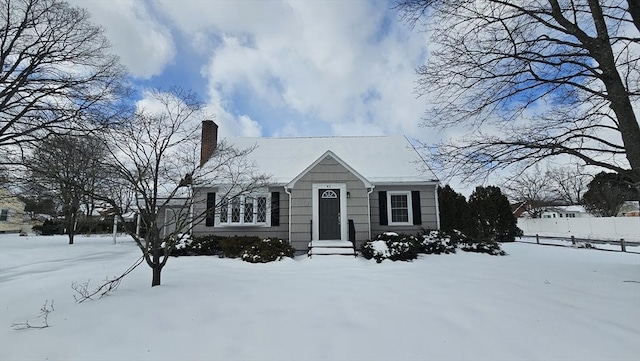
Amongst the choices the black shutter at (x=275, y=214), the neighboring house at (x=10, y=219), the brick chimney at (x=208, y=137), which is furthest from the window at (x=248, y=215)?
the neighboring house at (x=10, y=219)

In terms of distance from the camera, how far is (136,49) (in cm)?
1035

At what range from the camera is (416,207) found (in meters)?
13.9

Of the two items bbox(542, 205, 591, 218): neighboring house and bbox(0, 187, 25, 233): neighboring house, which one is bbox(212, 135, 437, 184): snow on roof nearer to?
bbox(0, 187, 25, 233): neighboring house

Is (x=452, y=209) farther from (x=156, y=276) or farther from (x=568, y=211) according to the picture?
(x=568, y=211)

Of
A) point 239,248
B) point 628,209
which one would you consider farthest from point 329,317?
point 628,209

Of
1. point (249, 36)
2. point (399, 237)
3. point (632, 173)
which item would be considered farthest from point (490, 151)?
point (249, 36)

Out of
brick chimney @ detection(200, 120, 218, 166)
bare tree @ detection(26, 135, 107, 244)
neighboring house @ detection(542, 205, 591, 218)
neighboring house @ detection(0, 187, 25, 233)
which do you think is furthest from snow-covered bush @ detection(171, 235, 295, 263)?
neighboring house @ detection(542, 205, 591, 218)

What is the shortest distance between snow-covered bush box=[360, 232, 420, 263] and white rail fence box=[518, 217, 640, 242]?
1701cm

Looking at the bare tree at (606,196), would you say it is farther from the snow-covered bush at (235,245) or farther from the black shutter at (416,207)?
the snow-covered bush at (235,245)

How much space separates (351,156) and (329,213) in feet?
14.2

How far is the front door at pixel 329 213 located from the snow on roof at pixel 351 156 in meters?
1.95

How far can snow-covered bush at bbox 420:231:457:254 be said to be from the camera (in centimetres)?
1230

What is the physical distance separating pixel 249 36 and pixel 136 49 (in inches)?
151

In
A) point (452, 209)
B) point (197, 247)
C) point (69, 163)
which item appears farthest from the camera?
point (452, 209)
